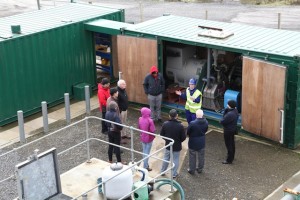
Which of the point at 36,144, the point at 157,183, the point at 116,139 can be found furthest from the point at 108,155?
the point at 157,183

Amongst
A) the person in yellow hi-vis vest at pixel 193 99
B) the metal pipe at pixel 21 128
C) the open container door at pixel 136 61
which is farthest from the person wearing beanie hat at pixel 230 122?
the metal pipe at pixel 21 128

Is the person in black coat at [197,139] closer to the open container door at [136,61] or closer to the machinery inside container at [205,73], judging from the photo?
the machinery inside container at [205,73]

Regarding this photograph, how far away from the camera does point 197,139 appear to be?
11484 mm

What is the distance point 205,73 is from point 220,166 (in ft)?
11.2

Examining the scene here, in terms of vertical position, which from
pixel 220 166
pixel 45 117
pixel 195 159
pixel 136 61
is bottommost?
pixel 220 166

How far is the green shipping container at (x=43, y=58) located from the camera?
14859 millimetres

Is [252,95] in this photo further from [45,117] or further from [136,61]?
[45,117]

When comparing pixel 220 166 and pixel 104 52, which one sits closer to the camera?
pixel 220 166

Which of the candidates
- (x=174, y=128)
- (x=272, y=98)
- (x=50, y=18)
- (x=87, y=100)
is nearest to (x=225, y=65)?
(x=272, y=98)

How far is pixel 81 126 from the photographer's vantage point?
49.3 ft

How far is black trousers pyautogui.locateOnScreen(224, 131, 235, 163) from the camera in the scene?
12166 mm

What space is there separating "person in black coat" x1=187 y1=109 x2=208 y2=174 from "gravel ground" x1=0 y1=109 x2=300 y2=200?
312 millimetres

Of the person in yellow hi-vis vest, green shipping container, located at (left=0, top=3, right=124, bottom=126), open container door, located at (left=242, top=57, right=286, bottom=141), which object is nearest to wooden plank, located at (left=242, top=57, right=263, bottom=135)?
open container door, located at (left=242, top=57, right=286, bottom=141)

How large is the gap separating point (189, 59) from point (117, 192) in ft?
26.0
